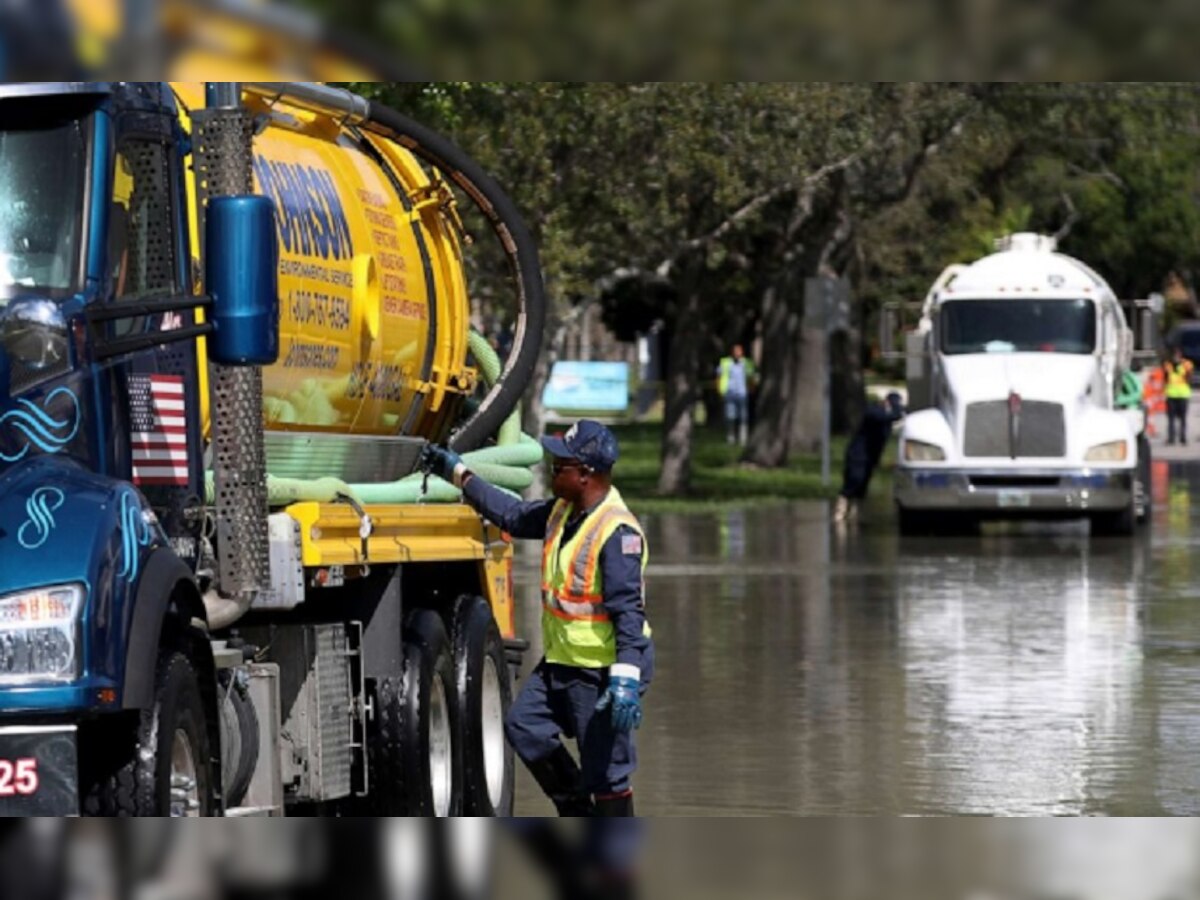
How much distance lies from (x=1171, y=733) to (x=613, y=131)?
20073mm

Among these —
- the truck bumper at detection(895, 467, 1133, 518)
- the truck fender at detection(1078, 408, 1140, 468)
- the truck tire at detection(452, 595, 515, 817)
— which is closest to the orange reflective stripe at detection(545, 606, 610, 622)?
the truck tire at detection(452, 595, 515, 817)

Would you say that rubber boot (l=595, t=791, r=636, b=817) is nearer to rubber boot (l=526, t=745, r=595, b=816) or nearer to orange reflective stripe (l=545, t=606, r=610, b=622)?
rubber boot (l=526, t=745, r=595, b=816)

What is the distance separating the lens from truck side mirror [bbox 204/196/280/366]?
331 inches

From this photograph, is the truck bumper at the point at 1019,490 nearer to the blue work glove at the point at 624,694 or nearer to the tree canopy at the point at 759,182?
the tree canopy at the point at 759,182

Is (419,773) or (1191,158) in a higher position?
(1191,158)

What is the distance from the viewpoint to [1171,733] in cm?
1580

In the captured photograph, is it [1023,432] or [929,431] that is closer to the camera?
[1023,432]

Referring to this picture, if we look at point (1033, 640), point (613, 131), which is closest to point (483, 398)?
point (1033, 640)

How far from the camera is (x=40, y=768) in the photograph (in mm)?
7789

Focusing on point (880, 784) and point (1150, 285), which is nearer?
point (880, 784)

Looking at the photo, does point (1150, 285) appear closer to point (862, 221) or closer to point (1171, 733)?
point (862, 221)

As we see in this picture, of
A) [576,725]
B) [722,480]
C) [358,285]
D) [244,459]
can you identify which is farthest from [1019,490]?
[244,459]

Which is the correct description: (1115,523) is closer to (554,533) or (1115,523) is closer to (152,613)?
(554,533)

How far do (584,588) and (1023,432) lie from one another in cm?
2301
